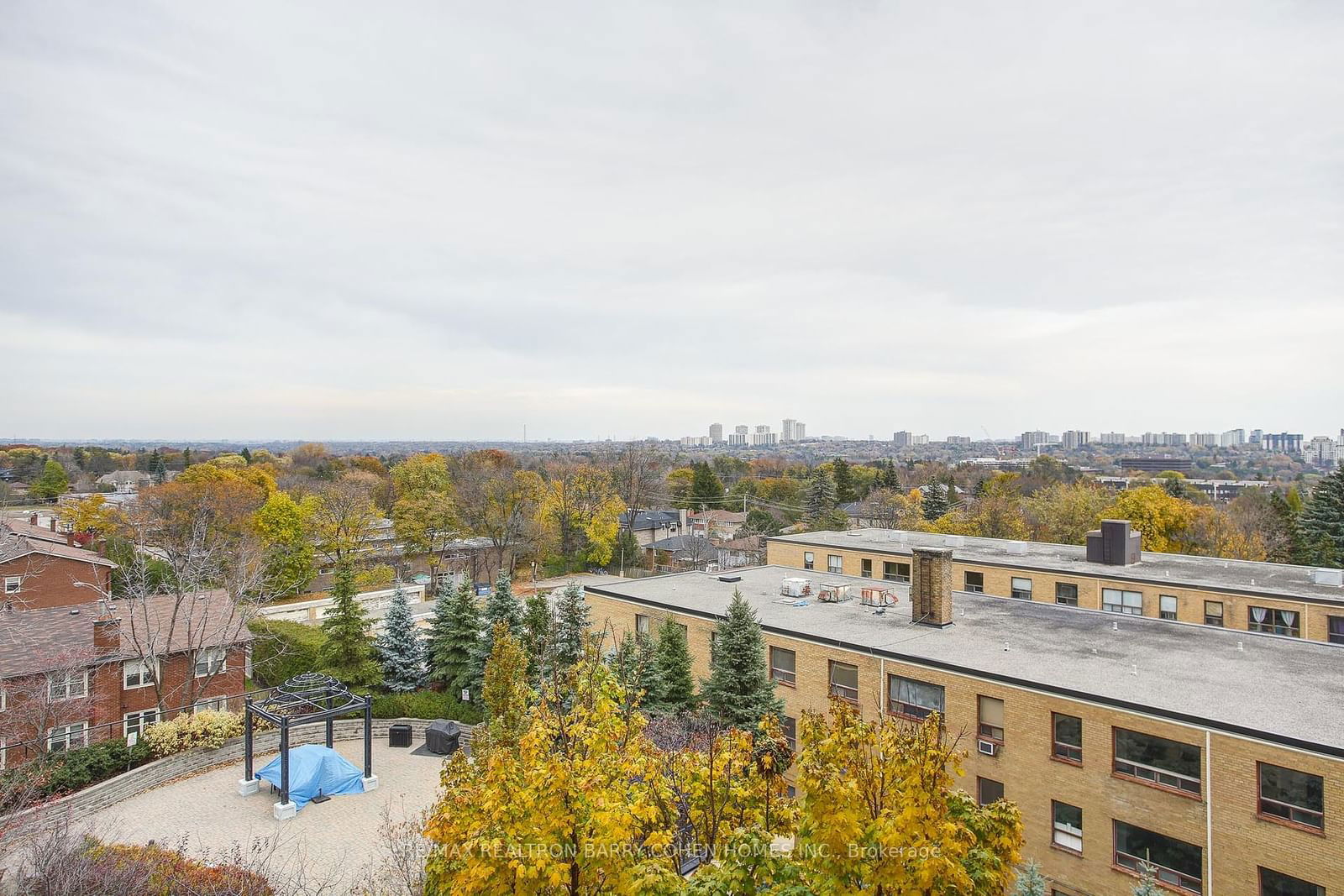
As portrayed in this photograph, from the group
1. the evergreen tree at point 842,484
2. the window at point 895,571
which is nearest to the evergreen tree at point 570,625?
the window at point 895,571

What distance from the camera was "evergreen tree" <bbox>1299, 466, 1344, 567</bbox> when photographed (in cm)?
4438

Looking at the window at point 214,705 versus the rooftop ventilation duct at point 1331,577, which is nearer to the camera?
the window at point 214,705

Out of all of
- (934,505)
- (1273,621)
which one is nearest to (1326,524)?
(934,505)

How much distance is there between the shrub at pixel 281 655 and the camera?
31.8 meters

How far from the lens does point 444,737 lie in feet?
82.0

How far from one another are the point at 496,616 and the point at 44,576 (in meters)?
25.4

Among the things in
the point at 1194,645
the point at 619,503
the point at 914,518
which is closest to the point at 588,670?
the point at 1194,645

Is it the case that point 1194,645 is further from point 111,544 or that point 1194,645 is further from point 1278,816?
point 111,544

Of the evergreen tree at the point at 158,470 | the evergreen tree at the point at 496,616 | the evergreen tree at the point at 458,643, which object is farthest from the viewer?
the evergreen tree at the point at 158,470

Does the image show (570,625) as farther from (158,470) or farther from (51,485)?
(158,470)

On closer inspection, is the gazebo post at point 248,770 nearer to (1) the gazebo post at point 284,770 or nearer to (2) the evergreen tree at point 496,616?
(1) the gazebo post at point 284,770

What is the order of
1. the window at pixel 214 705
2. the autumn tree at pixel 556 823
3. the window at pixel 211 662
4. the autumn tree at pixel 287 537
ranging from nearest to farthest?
the autumn tree at pixel 556 823 < the window at pixel 214 705 < the window at pixel 211 662 < the autumn tree at pixel 287 537

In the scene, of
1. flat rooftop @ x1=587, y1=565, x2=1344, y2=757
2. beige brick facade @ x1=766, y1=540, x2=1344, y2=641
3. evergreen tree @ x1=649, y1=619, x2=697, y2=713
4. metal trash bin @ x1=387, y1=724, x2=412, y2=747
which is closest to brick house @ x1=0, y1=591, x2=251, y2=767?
metal trash bin @ x1=387, y1=724, x2=412, y2=747

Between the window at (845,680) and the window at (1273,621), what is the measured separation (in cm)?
1627
